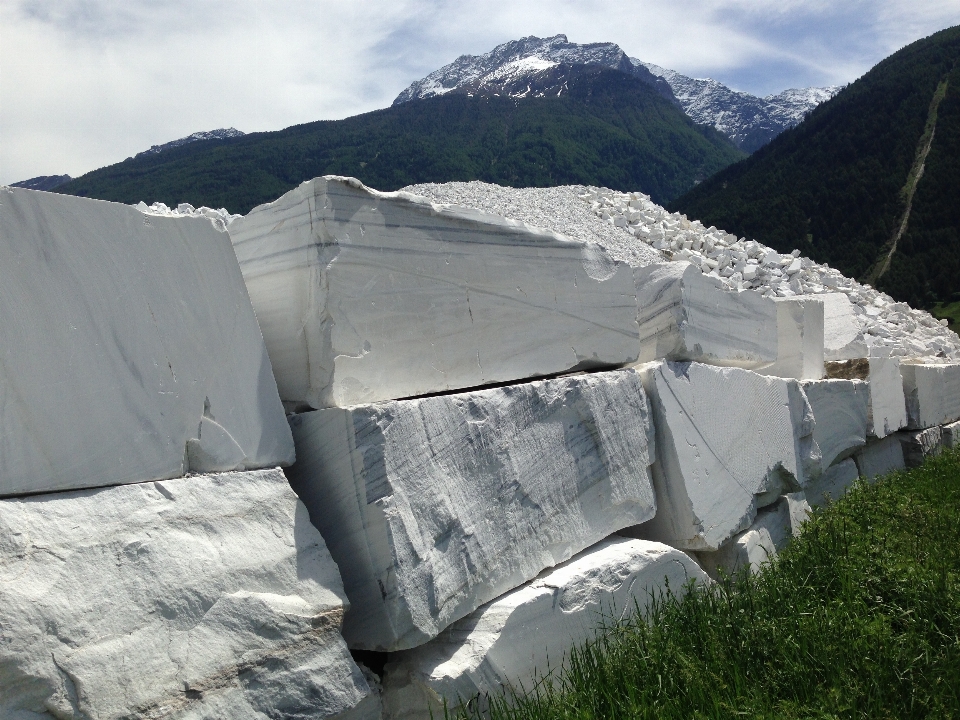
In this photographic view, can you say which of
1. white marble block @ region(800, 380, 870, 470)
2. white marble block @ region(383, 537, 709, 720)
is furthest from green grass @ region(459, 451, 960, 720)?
white marble block @ region(800, 380, 870, 470)

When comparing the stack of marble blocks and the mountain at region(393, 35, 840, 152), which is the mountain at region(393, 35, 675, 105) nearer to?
the mountain at region(393, 35, 840, 152)

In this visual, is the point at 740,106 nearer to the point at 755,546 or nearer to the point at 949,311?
the point at 949,311

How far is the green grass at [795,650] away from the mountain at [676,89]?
156 meters

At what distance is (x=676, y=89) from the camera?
183 meters

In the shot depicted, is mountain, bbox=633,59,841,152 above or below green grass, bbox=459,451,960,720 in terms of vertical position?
above

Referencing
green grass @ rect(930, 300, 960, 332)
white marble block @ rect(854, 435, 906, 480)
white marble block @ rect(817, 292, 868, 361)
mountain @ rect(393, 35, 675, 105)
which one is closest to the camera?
white marble block @ rect(854, 435, 906, 480)

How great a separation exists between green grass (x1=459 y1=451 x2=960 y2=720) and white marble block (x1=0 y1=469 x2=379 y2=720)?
570mm

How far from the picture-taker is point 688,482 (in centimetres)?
306

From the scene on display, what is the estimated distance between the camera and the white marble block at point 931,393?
605 centimetres

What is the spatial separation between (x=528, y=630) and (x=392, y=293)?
105 centimetres

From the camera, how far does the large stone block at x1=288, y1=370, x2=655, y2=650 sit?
6.28 feet

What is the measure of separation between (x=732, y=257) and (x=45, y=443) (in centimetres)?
1219

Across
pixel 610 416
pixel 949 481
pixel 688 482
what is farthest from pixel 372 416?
pixel 949 481

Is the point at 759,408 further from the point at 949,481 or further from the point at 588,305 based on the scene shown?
the point at 949,481
